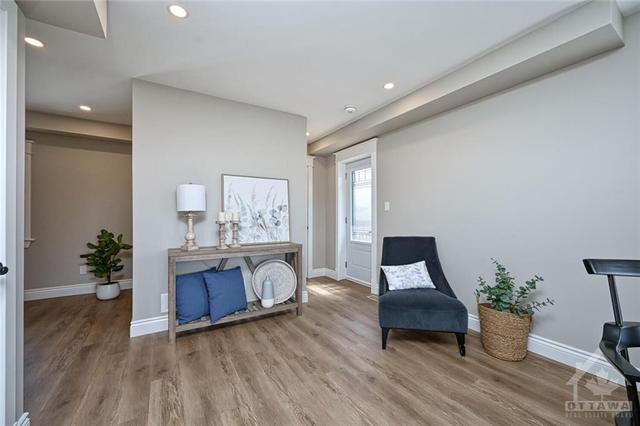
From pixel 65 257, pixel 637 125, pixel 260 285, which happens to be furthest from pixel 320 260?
pixel 637 125

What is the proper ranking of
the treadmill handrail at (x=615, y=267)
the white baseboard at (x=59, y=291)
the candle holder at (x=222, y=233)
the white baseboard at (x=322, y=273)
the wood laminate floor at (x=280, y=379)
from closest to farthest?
the treadmill handrail at (x=615, y=267) < the wood laminate floor at (x=280, y=379) < the candle holder at (x=222, y=233) < the white baseboard at (x=59, y=291) < the white baseboard at (x=322, y=273)

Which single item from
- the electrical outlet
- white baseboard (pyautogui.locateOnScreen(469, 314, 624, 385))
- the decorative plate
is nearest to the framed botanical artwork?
the decorative plate

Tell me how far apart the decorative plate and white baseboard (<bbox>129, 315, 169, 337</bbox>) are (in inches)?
36.6

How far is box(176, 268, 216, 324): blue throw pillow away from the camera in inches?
102

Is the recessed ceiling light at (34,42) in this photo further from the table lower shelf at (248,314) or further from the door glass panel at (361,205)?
the door glass panel at (361,205)

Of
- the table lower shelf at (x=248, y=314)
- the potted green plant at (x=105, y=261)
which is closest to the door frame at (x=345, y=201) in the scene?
the table lower shelf at (x=248, y=314)

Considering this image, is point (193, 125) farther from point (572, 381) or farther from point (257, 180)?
point (572, 381)

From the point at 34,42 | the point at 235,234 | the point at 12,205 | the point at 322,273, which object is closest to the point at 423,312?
the point at 235,234

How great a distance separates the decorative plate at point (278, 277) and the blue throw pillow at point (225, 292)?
0.70 feet

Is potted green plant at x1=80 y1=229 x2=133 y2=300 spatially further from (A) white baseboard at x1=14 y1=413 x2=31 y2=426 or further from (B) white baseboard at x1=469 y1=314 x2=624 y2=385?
(B) white baseboard at x1=469 y1=314 x2=624 y2=385

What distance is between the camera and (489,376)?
76.3 inches

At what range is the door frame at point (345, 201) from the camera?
3.97m

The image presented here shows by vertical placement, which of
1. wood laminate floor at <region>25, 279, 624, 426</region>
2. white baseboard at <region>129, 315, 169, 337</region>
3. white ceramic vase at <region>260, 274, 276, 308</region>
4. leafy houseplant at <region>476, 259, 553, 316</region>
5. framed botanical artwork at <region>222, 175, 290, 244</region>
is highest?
framed botanical artwork at <region>222, 175, 290, 244</region>

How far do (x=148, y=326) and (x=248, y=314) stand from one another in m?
0.94
